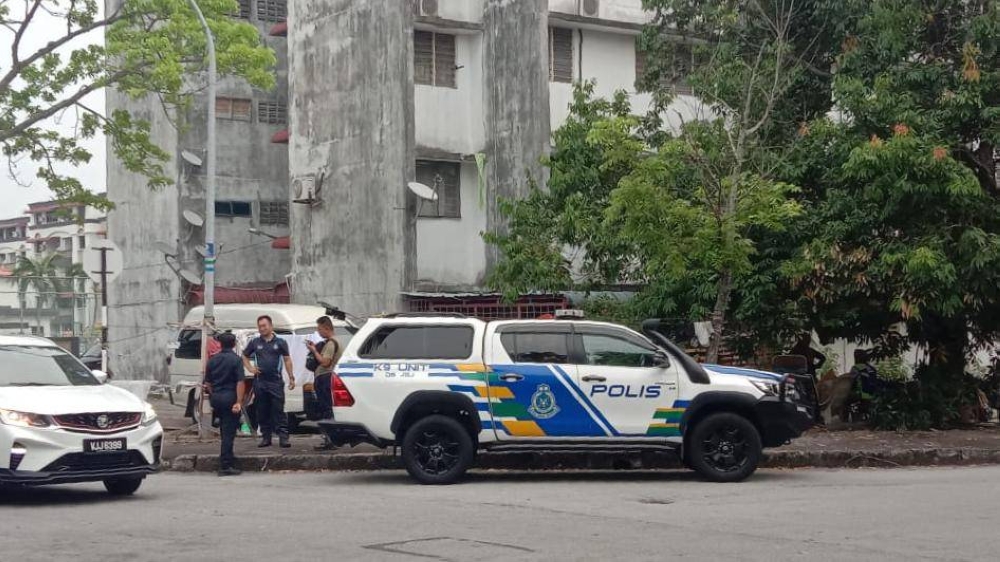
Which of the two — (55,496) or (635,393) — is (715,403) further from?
(55,496)

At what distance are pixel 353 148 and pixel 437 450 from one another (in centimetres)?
1574

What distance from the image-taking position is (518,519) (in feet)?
37.7

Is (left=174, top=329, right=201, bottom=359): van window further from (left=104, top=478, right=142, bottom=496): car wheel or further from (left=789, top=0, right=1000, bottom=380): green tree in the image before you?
(left=789, top=0, right=1000, bottom=380): green tree

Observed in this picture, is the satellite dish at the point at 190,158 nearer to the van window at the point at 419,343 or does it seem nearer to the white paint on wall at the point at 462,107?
the white paint on wall at the point at 462,107

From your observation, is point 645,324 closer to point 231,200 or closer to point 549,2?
point 549,2

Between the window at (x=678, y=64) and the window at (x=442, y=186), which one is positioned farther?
the window at (x=442, y=186)

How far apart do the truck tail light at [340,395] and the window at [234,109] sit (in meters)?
23.9

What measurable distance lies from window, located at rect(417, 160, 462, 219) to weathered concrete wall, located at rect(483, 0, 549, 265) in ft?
2.57

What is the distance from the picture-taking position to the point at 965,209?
65.7 ft

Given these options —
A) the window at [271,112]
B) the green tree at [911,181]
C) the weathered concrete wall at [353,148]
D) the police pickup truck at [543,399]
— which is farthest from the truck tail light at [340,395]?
the window at [271,112]

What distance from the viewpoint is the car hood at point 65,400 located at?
42.1ft

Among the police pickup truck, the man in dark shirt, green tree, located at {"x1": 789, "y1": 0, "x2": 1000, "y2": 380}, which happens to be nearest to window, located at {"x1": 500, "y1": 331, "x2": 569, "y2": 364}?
the police pickup truck

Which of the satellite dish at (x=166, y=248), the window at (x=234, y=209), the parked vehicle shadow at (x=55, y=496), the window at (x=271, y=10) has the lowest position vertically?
the parked vehicle shadow at (x=55, y=496)

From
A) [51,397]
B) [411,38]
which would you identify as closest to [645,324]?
[51,397]
